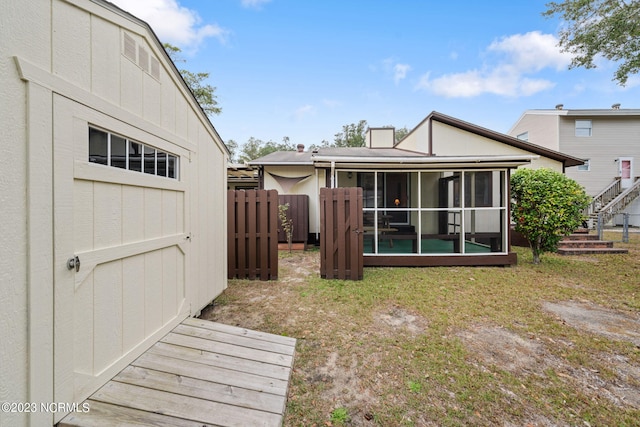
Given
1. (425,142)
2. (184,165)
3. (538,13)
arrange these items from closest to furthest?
(184,165)
(538,13)
(425,142)

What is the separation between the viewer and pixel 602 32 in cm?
727

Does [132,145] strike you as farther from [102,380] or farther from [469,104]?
[469,104]

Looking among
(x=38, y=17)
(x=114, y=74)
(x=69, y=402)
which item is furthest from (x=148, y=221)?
(x=38, y=17)

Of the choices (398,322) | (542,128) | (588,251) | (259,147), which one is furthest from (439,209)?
(259,147)

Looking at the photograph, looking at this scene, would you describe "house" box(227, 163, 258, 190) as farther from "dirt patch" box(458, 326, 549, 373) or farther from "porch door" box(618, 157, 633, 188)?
"porch door" box(618, 157, 633, 188)

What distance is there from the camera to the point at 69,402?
5.10ft

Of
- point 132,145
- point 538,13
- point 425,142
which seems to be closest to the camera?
point 132,145

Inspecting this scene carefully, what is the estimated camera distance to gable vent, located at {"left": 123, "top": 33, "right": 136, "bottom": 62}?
212 centimetres

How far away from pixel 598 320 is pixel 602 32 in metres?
8.41

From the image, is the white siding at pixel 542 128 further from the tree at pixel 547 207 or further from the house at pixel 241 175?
the house at pixel 241 175

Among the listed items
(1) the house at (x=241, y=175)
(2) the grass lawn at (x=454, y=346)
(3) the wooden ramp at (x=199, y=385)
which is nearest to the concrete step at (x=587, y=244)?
(2) the grass lawn at (x=454, y=346)

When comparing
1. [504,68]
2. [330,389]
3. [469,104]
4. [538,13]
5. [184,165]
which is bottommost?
[330,389]

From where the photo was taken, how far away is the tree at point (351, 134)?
111 feet

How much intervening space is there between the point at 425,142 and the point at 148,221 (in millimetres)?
11364
